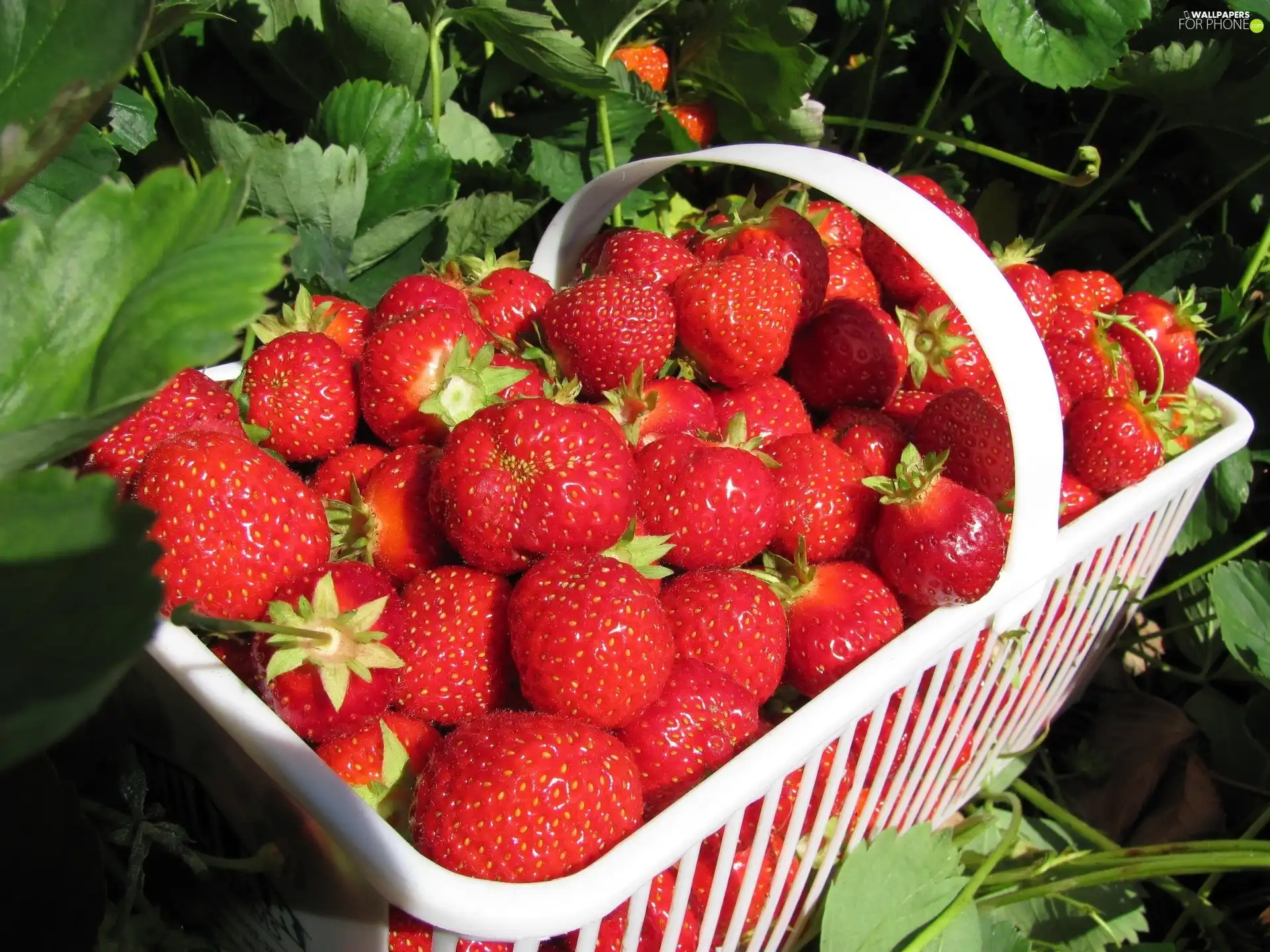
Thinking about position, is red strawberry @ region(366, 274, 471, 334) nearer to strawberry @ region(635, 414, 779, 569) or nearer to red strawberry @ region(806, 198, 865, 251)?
strawberry @ region(635, 414, 779, 569)

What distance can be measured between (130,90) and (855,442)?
806 mm

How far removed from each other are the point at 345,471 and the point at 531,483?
0.72ft

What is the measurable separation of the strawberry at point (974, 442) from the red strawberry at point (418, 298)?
43 cm

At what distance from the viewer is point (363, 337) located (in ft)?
3.00

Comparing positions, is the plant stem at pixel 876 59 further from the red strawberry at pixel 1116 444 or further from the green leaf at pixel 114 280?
the green leaf at pixel 114 280

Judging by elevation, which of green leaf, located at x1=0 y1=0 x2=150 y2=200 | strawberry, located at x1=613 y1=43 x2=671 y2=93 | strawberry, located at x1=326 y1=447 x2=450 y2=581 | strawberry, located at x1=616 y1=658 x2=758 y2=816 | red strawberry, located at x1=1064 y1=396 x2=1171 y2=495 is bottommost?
red strawberry, located at x1=1064 y1=396 x2=1171 y2=495

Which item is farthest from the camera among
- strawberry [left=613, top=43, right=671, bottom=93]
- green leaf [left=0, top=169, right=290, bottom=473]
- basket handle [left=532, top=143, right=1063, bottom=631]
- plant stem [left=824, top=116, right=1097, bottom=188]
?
strawberry [left=613, top=43, right=671, bottom=93]

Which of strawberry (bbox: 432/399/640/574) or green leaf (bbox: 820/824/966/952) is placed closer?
strawberry (bbox: 432/399/640/574)

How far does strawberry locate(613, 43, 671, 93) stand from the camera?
1.24 m

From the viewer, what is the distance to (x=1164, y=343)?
110 centimetres

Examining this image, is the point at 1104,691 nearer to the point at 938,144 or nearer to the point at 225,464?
the point at 938,144

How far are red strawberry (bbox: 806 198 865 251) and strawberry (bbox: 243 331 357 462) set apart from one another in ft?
1.85

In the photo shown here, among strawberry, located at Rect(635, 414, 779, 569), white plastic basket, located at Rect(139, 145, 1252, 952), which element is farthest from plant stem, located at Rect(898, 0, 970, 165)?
strawberry, located at Rect(635, 414, 779, 569)

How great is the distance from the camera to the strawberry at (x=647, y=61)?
48.9 inches
